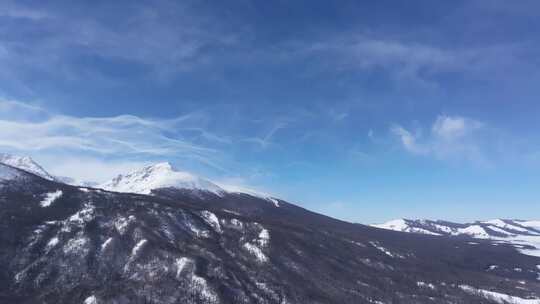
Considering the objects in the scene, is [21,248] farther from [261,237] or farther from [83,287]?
[261,237]

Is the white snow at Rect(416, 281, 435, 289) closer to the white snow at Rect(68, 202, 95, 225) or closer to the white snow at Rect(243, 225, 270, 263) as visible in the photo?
the white snow at Rect(243, 225, 270, 263)

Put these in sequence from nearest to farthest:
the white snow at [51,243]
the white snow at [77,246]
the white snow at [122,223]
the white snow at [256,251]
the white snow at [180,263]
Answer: the white snow at [180,263] < the white snow at [51,243] < the white snow at [77,246] < the white snow at [122,223] < the white snow at [256,251]

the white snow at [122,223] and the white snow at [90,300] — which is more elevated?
the white snow at [122,223]

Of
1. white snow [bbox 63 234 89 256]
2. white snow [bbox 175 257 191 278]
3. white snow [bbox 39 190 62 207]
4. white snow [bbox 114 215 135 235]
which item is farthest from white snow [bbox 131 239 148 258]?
white snow [bbox 39 190 62 207]

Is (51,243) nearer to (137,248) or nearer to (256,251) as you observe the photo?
(137,248)

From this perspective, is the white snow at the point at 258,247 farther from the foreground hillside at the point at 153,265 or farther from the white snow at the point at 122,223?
the white snow at the point at 122,223

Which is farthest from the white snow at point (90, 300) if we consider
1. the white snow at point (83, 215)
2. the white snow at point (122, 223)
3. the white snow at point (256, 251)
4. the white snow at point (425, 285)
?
the white snow at point (425, 285)

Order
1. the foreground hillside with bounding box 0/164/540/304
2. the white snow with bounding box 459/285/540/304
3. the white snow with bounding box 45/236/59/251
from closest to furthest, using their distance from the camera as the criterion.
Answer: the foreground hillside with bounding box 0/164/540/304 → the white snow with bounding box 45/236/59/251 → the white snow with bounding box 459/285/540/304

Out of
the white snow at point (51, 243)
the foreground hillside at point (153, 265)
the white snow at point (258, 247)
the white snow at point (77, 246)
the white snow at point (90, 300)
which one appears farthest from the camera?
the white snow at point (258, 247)

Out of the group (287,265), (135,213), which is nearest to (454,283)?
(287,265)
